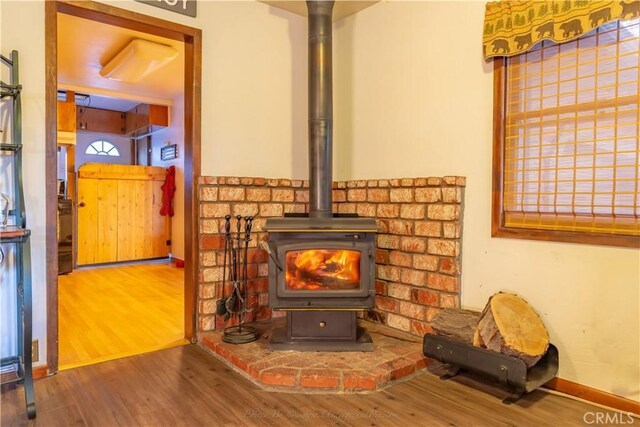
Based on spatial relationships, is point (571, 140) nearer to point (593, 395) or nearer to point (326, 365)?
point (593, 395)

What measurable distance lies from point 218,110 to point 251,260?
110 centimetres

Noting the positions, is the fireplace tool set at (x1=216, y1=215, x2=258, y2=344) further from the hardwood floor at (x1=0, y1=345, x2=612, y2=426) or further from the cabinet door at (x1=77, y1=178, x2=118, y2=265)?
the cabinet door at (x1=77, y1=178, x2=118, y2=265)

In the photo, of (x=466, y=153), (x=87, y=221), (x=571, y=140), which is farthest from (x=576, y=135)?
(x=87, y=221)

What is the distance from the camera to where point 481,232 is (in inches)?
97.2

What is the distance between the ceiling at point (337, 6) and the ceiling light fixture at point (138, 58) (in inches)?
51.9

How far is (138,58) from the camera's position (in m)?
3.85

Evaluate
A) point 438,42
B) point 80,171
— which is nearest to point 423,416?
point 438,42

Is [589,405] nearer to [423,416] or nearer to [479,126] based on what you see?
[423,416]

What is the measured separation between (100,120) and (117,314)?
5243 millimetres

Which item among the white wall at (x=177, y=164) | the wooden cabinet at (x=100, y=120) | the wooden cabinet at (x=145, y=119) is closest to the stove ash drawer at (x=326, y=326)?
the white wall at (x=177, y=164)

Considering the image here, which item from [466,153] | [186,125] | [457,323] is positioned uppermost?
[186,125]

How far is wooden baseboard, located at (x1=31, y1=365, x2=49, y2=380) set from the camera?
222 cm

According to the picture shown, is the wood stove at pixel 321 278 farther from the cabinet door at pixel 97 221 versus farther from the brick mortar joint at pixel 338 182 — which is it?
the cabinet door at pixel 97 221

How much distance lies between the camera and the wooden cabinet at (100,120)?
7.30m
